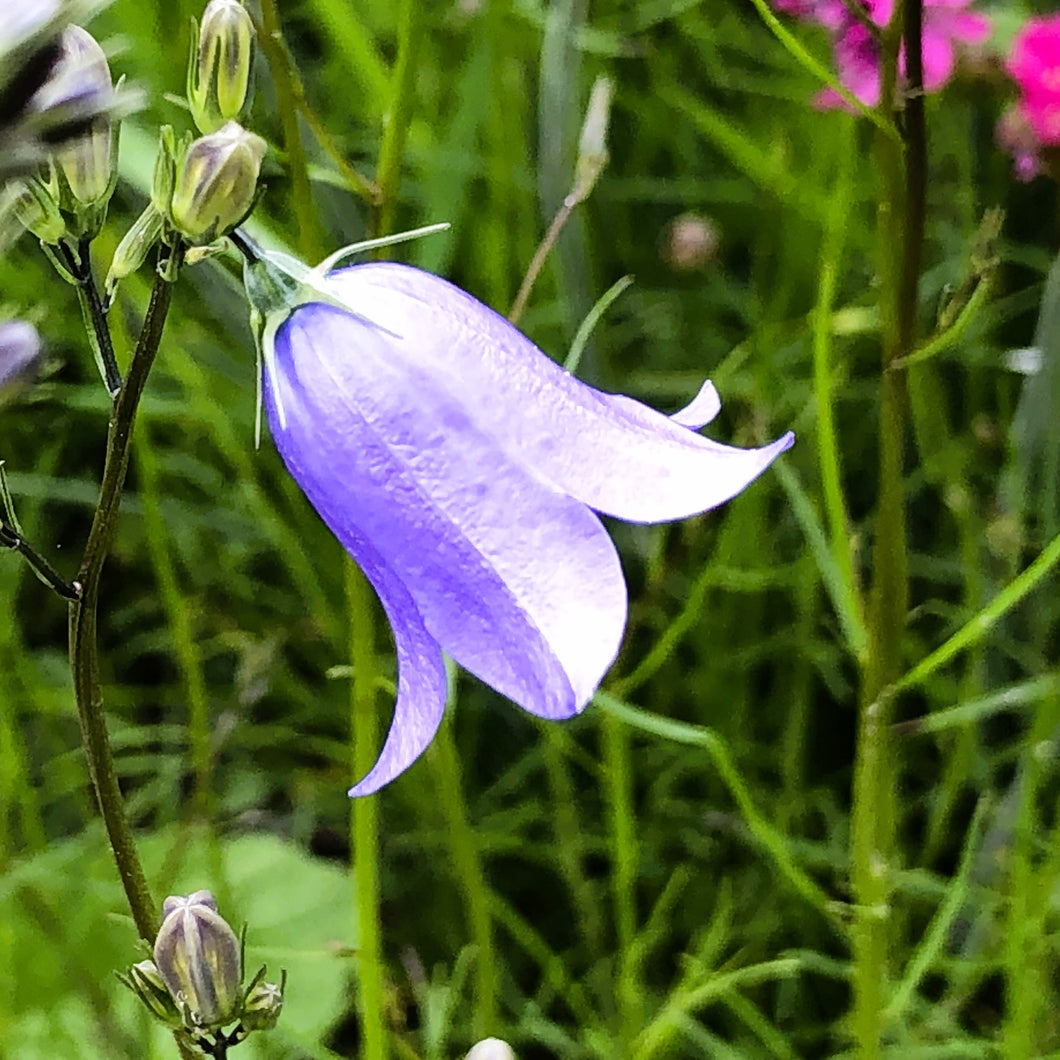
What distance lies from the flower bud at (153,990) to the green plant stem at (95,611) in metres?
0.01

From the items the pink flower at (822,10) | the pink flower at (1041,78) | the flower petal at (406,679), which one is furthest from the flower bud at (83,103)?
the pink flower at (1041,78)

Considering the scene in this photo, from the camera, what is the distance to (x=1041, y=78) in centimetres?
79

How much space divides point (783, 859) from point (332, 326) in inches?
13.1

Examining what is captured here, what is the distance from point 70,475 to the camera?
→ 4.12 ft

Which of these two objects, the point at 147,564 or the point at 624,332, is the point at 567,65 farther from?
the point at 147,564

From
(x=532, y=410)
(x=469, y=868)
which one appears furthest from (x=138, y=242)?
(x=469, y=868)

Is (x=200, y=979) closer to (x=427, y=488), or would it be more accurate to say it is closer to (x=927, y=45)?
(x=427, y=488)

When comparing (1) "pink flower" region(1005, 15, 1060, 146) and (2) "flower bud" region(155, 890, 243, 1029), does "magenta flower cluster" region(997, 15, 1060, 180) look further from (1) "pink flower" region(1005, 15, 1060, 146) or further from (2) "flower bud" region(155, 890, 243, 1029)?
(2) "flower bud" region(155, 890, 243, 1029)

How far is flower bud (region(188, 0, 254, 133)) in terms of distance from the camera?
1.29ft

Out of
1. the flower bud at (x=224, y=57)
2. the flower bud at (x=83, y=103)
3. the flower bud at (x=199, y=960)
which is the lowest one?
the flower bud at (x=199, y=960)

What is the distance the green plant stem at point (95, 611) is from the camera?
36 centimetres

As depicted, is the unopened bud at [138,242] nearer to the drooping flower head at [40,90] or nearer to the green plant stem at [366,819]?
the drooping flower head at [40,90]

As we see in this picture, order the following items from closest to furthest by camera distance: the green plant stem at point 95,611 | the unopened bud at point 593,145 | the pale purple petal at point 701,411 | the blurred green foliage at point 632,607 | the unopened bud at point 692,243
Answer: the green plant stem at point 95,611 → the pale purple petal at point 701,411 → the unopened bud at point 593,145 → the blurred green foliage at point 632,607 → the unopened bud at point 692,243

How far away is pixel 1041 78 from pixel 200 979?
697 millimetres
